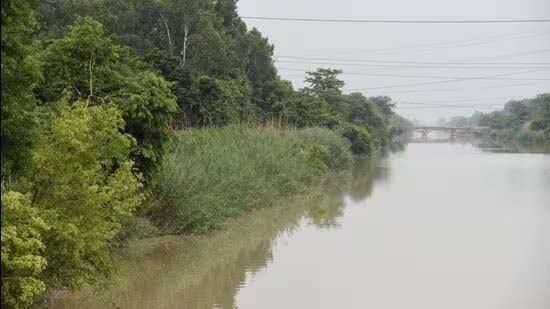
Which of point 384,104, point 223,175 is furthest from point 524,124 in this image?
point 223,175

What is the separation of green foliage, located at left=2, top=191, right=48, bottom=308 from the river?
1516 mm

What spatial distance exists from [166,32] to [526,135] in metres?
48.3

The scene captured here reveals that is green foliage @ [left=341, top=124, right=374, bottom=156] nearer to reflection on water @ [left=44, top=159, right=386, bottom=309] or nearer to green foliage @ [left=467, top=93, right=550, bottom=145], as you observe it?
reflection on water @ [left=44, top=159, right=386, bottom=309]

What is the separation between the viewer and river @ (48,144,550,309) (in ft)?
24.7

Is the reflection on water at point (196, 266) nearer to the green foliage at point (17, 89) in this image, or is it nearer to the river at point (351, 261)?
the river at point (351, 261)

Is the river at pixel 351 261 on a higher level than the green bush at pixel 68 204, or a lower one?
lower

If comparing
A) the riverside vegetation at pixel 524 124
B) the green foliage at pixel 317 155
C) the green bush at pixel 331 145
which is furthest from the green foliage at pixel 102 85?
the riverside vegetation at pixel 524 124

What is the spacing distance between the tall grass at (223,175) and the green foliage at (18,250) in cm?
498

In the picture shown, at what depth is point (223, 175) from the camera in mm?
12438

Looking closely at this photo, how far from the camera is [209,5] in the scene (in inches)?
1134

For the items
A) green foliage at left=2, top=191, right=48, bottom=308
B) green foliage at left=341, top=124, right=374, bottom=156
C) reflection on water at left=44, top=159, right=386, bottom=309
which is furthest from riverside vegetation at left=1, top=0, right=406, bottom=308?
green foliage at left=341, top=124, right=374, bottom=156

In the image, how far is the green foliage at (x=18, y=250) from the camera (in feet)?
16.7

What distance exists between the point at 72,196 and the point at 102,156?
2.25 feet

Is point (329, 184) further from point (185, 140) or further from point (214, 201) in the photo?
point (214, 201)
